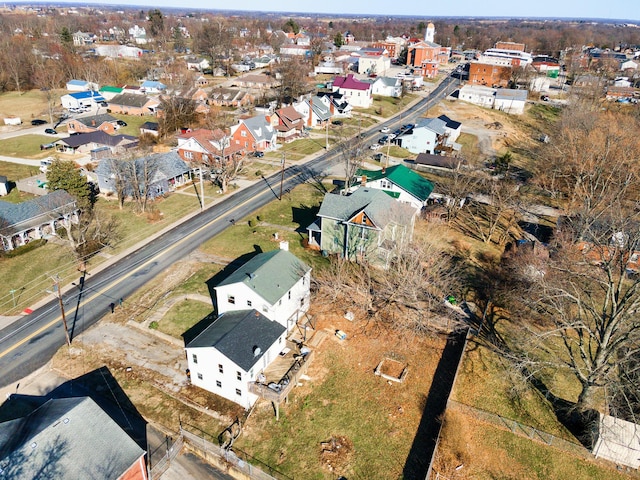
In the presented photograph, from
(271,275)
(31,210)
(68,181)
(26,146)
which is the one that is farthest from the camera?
(26,146)

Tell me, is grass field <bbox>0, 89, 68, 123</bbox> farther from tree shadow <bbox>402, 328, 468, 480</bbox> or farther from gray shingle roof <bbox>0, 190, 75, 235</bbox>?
tree shadow <bbox>402, 328, 468, 480</bbox>

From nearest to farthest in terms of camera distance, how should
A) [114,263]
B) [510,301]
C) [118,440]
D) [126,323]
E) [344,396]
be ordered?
[118,440] < [344,396] < [126,323] < [510,301] < [114,263]

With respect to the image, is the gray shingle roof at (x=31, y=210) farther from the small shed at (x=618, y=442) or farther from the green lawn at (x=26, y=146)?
the small shed at (x=618, y=442)

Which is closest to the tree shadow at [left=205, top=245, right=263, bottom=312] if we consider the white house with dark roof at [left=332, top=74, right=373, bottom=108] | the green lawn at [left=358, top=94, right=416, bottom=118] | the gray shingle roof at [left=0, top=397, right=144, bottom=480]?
the gray shingle roof at [left=0, top=397, right=144, bottom=480]

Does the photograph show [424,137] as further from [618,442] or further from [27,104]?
[27,104]

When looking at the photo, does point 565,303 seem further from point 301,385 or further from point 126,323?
point 126,323

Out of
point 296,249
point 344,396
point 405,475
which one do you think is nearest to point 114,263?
point 296,249

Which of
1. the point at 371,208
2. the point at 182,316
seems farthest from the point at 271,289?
the point at 371,208

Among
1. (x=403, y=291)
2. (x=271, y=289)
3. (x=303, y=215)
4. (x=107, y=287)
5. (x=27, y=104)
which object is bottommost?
(x=107, y=287)
